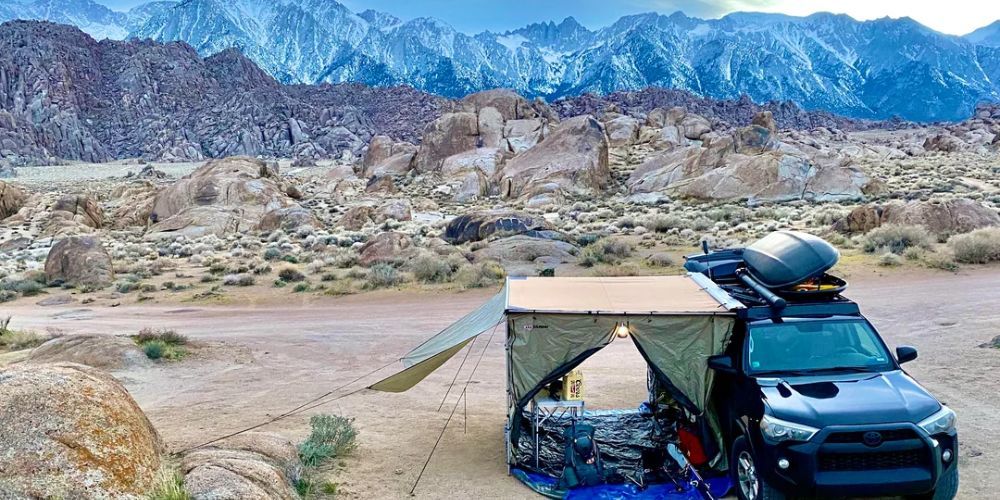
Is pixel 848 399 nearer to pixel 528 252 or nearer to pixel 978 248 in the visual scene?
pixel 978 248

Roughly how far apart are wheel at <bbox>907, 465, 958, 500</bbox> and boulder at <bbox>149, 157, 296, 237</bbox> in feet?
126

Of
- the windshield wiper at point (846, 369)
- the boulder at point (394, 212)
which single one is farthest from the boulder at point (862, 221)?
the boulder at point (394, 212)

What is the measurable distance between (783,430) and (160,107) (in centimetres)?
14988

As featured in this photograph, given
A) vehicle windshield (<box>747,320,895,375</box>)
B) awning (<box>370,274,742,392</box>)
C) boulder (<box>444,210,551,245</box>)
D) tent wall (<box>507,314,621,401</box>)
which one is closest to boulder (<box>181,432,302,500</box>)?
awning (<box>370,274,742,392</box>)

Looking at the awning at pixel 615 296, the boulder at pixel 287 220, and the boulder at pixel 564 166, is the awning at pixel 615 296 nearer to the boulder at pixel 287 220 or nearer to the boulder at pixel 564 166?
the boulder at pixel 287 220

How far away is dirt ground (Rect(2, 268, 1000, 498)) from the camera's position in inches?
340

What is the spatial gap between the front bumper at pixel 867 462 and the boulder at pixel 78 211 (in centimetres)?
4592

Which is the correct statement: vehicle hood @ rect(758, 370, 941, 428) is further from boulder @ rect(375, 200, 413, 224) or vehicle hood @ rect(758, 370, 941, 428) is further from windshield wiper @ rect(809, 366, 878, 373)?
boulder @ rect(375, 200, 413, 224)

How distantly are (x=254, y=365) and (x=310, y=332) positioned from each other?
9.60ft

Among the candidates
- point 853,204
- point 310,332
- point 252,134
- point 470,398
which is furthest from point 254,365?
point 252,134

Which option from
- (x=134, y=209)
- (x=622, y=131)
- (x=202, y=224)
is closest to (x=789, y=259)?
(x=202, y=224)

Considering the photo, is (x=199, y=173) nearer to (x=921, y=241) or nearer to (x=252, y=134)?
(x=921, y=241)

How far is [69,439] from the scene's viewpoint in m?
5.48

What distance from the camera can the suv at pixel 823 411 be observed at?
237 inches
